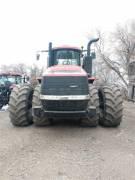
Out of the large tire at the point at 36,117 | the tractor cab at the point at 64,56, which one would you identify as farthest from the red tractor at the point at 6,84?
the large tire at the point at 36,117

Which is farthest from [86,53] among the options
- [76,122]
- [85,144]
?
Answer: [85,144]

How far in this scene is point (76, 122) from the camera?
941 centimetres

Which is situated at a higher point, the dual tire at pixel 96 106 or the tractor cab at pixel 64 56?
the tractor cab at pixel 64 56

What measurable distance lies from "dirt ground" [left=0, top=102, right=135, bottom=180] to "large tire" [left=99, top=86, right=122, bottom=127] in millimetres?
222

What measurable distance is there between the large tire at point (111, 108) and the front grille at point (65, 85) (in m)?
1.00

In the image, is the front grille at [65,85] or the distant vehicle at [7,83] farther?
the distant vehicle at [7,83]

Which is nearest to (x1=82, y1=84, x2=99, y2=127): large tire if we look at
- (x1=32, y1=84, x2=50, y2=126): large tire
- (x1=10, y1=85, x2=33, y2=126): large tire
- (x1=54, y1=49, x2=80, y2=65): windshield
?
(x1=32, y1=84, x2=50, y2=126): large tire

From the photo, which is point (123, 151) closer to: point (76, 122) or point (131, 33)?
point (76, 122)

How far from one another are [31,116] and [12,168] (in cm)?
377

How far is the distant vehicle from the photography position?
16375 millimetres

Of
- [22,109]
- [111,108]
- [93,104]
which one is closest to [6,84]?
[22,109]

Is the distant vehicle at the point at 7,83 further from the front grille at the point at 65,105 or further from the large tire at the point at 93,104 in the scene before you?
the front grille at the point at 65,105

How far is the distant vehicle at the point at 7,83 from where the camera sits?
645 inches

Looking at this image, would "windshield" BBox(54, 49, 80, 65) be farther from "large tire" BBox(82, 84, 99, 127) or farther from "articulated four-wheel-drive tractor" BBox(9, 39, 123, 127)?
"large tire" BBox(82, 84, 99, 127)
